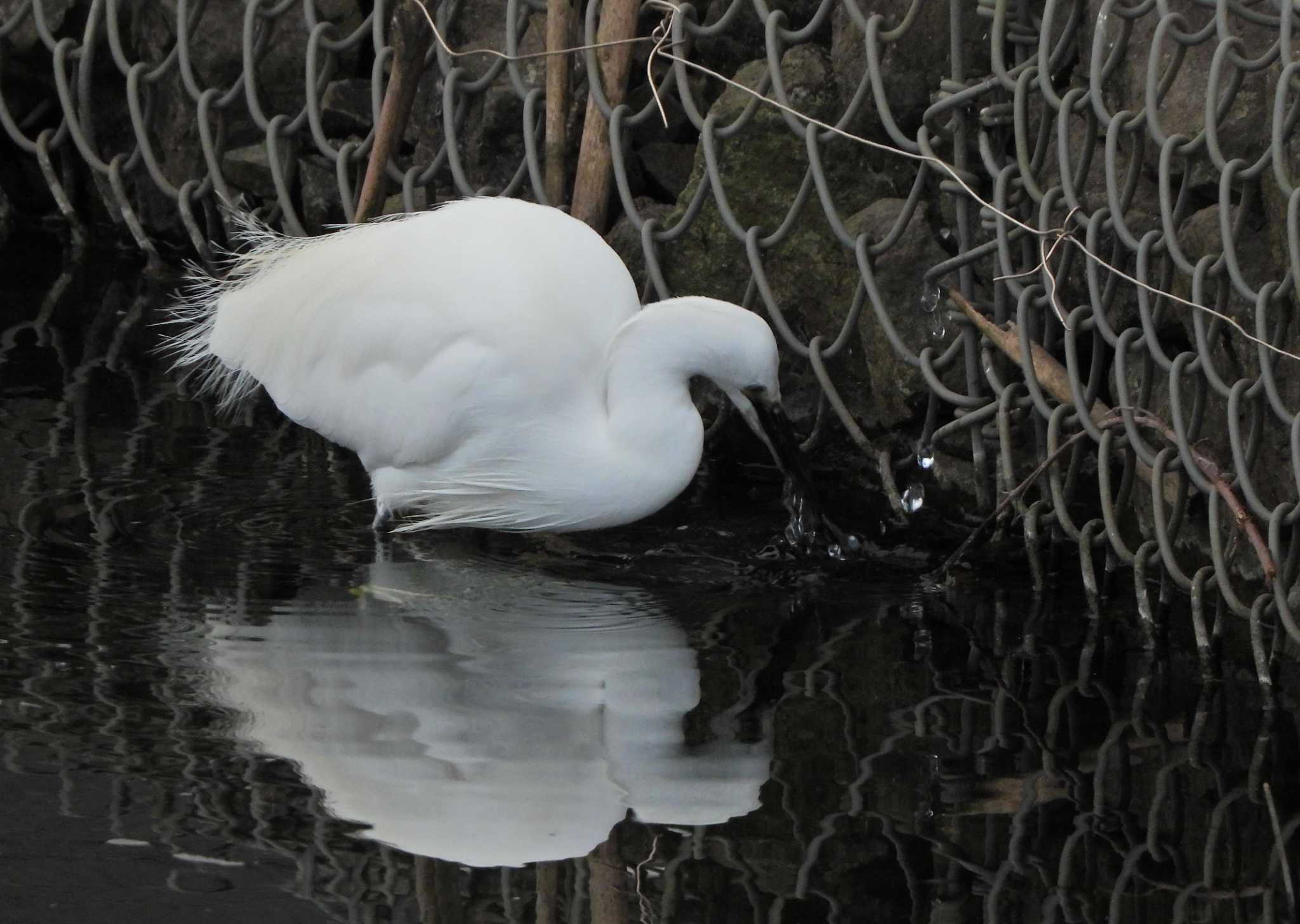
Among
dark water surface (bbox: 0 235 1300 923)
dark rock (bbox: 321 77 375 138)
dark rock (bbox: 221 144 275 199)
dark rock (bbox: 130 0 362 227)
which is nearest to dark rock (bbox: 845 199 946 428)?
dark water surface (bbox: 0 235 1300 923)

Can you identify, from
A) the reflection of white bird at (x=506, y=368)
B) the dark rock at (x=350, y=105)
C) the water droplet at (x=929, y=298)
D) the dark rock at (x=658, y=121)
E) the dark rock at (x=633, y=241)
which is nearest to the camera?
the reflection of white bird at (x=506, y=368)

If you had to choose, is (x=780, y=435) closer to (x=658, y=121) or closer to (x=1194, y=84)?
(x=1194, y=84)

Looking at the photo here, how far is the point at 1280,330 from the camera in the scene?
2969 mm

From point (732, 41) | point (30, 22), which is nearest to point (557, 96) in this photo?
point (732, 41)

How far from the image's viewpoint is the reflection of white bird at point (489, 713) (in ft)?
8.28

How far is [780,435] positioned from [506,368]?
56cm

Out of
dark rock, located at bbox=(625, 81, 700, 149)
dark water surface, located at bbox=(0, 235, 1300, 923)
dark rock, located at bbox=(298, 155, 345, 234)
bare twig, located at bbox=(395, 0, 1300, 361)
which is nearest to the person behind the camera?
dark water surface, located at bbox=(0, 235, 1300, 923)

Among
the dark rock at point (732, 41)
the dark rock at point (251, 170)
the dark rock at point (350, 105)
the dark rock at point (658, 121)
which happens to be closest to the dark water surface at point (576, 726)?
the dark rock at point (658, 121)

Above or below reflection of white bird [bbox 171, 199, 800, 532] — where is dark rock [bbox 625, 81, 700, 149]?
above

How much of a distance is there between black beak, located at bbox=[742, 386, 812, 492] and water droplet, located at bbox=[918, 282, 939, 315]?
1.61ft

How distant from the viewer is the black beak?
3459 millimetres

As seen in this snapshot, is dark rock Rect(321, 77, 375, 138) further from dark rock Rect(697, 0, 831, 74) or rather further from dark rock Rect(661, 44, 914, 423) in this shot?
dark rock Rect(661, 44, 914, 423)

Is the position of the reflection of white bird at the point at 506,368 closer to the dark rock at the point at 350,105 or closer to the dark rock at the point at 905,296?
the dark rock at the point at 905,296

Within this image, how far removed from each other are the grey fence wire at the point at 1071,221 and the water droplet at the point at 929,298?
18 mm
